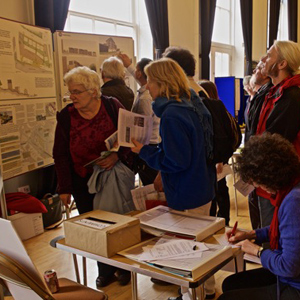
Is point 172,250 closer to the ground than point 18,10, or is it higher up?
closer to the ground

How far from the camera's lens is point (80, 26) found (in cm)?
452

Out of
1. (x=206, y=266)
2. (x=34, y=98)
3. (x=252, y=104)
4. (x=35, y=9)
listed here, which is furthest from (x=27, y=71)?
(x=206, y=266)

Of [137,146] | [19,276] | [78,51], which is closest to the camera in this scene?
[19,276]

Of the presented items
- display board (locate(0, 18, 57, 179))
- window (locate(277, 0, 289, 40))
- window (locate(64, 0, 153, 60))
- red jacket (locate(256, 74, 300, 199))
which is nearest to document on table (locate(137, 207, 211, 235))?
red jacket (locate(256, 74, 300, 199))

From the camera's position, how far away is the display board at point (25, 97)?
311 cm

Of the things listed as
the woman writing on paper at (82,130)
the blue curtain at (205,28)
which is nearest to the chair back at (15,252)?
the woman writing on paper at (82,130)

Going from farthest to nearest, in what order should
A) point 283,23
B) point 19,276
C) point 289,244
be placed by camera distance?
1. point 283,23
2. point 289,244
3. point 19,276

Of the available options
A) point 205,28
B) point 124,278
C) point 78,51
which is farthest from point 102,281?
point 205,28

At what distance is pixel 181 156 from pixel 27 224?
2.18 m

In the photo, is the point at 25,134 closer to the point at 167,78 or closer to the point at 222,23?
the point at 167,78

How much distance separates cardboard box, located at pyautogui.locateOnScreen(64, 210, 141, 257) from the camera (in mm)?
1387

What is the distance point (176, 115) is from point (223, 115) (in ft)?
1.35

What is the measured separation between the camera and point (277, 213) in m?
1.38

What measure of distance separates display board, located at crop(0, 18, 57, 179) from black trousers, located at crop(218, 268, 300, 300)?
2.21 meters
